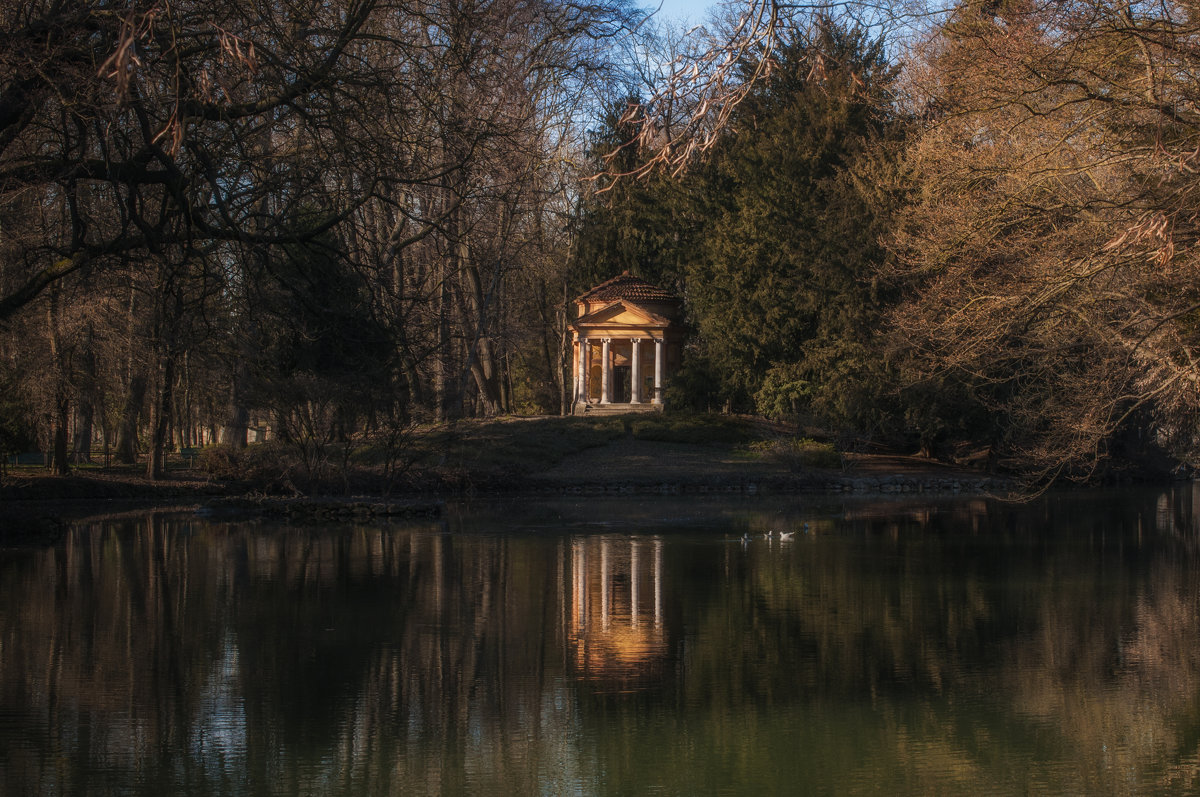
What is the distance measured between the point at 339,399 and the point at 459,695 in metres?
15.5

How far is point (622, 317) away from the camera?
4494cm

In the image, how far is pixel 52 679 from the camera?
9.13 m

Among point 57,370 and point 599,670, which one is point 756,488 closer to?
point 57,370

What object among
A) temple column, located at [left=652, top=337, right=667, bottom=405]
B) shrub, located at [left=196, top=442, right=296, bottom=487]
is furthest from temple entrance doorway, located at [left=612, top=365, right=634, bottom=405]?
shrub, located at [left=196, top=442, right=296, bottom=487]

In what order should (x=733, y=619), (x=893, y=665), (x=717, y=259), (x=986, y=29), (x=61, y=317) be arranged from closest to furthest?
1. (x=893, y=665)
2. (x=733, y=619)
3. (x=986, y=29)
4. (x=61, y=317)
5. (x=717, y=259)

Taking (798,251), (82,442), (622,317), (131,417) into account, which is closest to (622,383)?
(622,317)

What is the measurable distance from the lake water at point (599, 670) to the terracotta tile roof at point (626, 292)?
27629 mm

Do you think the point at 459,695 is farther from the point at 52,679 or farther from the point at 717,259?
the point at 717,259

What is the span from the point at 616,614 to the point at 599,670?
8.66 feet

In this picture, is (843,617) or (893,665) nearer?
(893,665)

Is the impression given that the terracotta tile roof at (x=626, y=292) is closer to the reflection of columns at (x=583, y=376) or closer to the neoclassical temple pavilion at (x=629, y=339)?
the neoclassical temple pavilion at (x=629, y=339)

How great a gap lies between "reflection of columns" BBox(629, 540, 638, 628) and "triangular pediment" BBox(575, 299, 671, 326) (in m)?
26.0

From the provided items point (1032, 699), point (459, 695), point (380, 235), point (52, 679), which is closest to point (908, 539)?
point (1032, 699)

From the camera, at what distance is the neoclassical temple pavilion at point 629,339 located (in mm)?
44844
